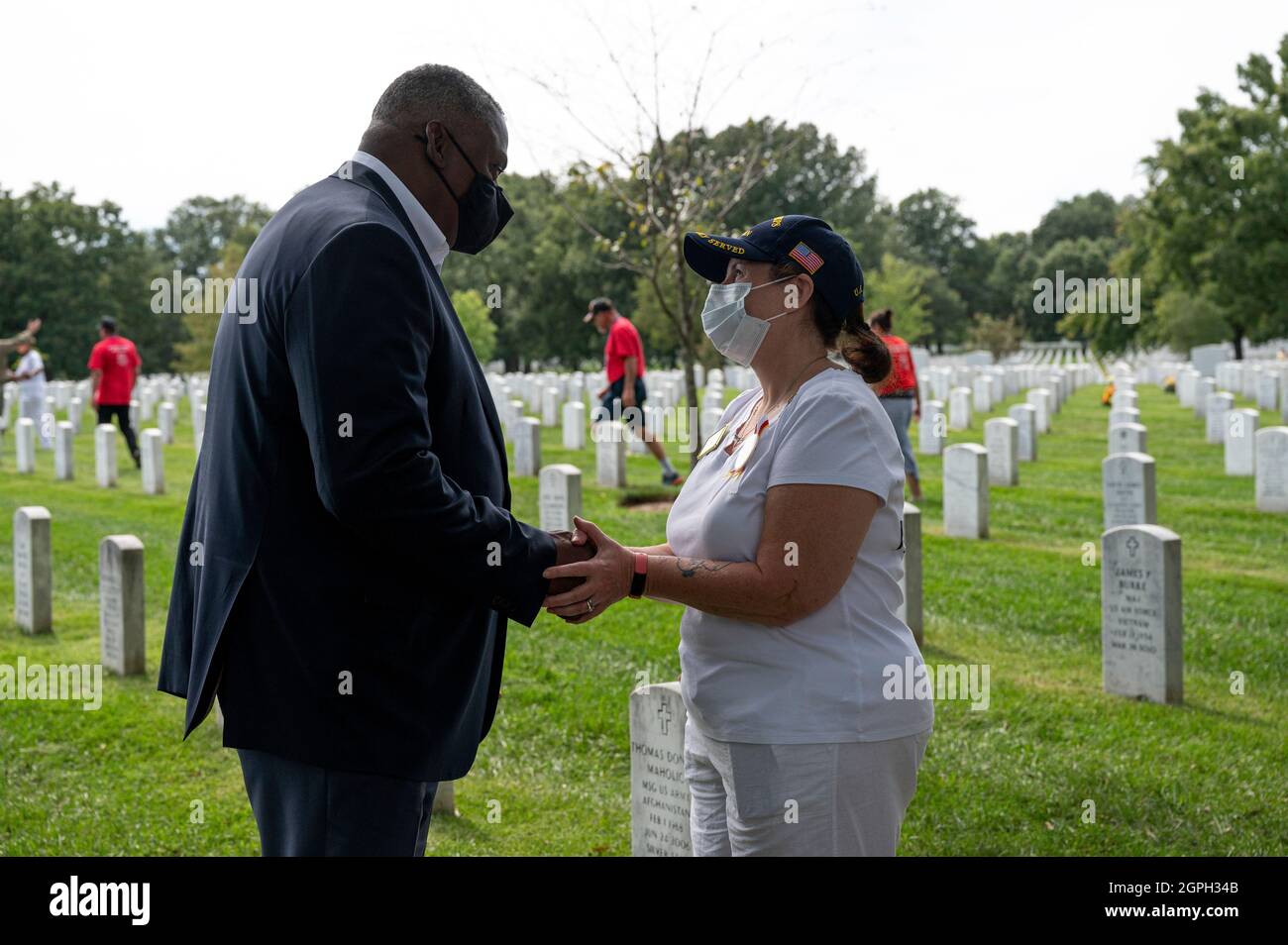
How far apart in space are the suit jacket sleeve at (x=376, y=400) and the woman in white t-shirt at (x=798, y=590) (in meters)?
0.36

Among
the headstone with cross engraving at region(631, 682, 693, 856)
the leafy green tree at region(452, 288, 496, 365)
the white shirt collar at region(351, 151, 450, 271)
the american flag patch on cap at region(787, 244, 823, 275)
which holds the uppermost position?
the leafy green tree at region(452, 288, 496, 365)

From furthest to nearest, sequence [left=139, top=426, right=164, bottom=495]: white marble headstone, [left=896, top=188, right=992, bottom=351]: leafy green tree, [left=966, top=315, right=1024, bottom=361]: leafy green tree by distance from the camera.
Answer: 1. [left=896, top=188, right=992, bottom=351]: leafy green tree
2. [left=966, top=315, right=1024, bottom=361]: leafy green tree
3. [left=139, top=426, right=164, bottom=495]: white marble headstone

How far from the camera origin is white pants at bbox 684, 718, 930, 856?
2.65 meters

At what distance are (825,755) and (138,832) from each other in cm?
377

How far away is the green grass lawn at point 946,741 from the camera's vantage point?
17.0ft

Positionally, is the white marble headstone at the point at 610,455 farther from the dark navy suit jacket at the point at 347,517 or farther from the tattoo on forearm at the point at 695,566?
the dark navy suit jacket at the point at 347,517

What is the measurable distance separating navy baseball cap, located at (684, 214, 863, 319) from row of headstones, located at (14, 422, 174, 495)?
1477cm

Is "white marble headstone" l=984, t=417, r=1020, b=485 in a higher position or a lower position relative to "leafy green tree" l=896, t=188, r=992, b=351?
lower

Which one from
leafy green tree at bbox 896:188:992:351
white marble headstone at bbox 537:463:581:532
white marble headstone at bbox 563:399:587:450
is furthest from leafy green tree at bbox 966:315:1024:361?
white marble headstone at bbox 537:463:581:532

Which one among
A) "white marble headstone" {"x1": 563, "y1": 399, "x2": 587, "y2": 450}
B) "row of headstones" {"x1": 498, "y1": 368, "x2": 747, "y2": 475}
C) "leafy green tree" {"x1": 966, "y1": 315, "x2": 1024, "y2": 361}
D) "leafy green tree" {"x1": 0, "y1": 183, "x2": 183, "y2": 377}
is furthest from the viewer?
"leafy green tree" {"x1": 966, "y1": 315, "x2": 1024, "y2": 361}

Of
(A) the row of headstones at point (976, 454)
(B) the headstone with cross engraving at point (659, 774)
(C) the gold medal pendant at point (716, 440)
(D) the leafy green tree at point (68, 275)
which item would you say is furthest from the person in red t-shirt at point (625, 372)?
(D) the leafy green tree at point (68, 275)

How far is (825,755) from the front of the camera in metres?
2.64

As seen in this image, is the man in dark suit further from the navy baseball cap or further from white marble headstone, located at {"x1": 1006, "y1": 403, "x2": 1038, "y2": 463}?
white marble headstone, located at {"x1": 1006, "y1": 403, "x2": 1038, "y2": 463}
